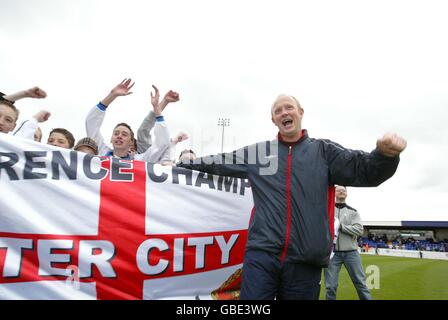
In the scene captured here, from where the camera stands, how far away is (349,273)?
5828 mm

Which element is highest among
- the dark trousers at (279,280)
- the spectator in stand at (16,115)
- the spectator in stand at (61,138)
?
the spectator in stand at (16,115)

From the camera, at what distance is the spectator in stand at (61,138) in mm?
3283

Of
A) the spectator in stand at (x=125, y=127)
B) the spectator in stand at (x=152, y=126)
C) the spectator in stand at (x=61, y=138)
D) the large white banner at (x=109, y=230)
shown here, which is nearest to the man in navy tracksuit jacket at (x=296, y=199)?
the large white banner at (x=109, y=230)

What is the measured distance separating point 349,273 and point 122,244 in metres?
4.55

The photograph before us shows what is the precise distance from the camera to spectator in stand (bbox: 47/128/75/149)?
10.8ft

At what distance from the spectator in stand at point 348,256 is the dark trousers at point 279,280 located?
394 cm

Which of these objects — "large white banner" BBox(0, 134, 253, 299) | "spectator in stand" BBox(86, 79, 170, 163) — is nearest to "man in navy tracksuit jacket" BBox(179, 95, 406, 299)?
"large white banner" BBox(0, 134, 253, 299)

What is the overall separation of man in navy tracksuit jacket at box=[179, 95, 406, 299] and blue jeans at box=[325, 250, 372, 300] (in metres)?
3.86

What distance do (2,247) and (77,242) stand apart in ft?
1.59

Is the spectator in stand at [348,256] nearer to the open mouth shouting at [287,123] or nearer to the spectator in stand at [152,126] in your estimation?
the spectator in stand at [152,126]

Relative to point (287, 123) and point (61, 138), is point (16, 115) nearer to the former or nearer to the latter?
point (61, 138)

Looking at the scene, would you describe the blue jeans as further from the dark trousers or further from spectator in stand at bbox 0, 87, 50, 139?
spectator in stand at bbox 0, 87, 50, 139
